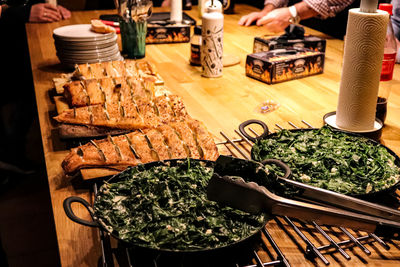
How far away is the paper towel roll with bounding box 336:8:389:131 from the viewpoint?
1423 mm

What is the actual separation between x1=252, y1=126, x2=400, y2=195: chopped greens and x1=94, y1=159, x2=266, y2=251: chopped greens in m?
0.24

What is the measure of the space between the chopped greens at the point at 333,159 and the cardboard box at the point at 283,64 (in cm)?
77

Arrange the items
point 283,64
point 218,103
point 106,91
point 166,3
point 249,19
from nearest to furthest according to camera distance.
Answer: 1. point 106,91
2. point 218,103
3. point 283,64
4. point 249,19
5. point 166,3

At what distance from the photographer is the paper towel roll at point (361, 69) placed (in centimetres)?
142

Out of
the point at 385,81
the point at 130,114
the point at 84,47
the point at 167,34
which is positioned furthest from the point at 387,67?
the point at 167,34

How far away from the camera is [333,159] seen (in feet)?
3.90

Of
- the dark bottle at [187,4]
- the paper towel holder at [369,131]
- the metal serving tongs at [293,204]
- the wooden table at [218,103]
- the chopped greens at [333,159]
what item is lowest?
the wooden table at [218,103]

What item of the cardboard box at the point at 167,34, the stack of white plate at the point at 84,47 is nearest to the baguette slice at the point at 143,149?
the stack of white plate at the point at 84,47

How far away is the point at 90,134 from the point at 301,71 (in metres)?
1.15

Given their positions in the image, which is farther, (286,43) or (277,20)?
(277,20)

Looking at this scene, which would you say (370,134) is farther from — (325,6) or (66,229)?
(325,6)

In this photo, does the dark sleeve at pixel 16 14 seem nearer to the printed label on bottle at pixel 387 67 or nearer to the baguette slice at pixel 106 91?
Answer: the baguette slice at pixel 106 91

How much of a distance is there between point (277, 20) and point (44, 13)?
1763 millimetres

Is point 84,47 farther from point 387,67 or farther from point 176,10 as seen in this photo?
point 387,67
